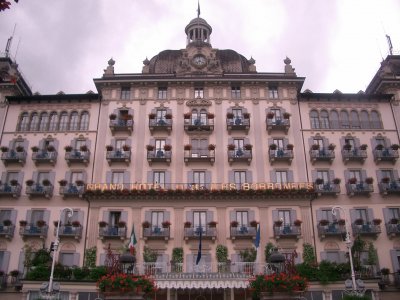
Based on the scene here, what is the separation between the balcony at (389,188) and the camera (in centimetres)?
4303

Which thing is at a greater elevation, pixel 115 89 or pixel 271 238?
pixel 115 89

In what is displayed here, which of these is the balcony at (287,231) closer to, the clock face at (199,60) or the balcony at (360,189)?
the balcony at (360,189)

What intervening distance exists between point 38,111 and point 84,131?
5.92 metres

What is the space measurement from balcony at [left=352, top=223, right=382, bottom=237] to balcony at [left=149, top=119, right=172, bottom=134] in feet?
68.3

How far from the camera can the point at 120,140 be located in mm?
46438

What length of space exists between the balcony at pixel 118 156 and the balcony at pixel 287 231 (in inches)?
633

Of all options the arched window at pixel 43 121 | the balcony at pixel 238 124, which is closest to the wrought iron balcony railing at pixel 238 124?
the balcony at pixel 238 124

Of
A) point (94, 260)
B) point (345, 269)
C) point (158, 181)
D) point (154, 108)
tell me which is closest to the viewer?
point (345, 269)

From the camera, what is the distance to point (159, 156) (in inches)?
1747

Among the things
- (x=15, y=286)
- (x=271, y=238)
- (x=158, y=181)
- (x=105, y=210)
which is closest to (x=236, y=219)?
(x=271, y=238)

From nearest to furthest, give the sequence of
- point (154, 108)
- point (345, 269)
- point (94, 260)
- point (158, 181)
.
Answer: point (345, 269), point (94, 260), point (158, 181), point (154, 108)

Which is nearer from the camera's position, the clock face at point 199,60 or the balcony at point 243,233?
the balcony at point 243,233

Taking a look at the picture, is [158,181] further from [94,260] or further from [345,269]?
[345,269]

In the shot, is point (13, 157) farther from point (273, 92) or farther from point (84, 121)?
point (273, 92)
